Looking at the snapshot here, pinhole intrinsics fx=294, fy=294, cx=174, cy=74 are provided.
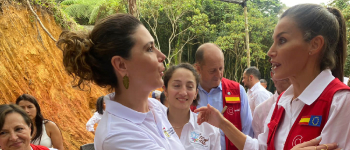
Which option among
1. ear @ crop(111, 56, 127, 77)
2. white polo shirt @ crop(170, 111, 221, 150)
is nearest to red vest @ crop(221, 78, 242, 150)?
white polo shirt @ crop(170, 111, 221, 150)

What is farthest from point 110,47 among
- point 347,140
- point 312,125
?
point 347,140

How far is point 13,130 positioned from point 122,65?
76.0 inches

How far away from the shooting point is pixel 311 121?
1.60m

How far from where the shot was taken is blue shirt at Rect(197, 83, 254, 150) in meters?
3.24

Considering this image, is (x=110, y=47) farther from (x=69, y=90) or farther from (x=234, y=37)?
(x=234, y=37)

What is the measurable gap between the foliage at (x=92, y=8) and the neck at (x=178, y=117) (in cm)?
1124

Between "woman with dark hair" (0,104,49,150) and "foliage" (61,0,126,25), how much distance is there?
10784 mm

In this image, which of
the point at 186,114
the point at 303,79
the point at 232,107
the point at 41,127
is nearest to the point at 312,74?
the point at 303,79

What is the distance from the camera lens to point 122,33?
1570mm

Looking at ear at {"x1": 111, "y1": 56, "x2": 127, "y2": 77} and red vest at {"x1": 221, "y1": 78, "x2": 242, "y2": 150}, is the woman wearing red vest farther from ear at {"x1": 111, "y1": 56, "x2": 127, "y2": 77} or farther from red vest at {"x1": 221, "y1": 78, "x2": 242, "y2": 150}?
red vest at {"x1": 221, "y1": 78, "x2": 242, "y2": 150}

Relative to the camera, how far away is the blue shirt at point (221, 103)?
10.6ft

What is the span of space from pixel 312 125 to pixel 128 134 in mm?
986

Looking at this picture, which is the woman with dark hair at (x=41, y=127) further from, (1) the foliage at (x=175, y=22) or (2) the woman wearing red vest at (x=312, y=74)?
(1) the foliage at (x=175, y=22)

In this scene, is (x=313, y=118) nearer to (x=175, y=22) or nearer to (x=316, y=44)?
(x=316, y=44)
